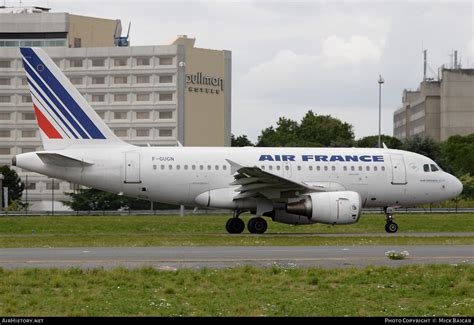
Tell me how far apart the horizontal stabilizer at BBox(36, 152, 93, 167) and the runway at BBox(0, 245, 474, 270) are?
8.80 metres

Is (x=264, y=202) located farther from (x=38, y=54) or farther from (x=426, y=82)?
(x=426, y=82)

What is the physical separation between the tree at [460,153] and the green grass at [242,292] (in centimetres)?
9153

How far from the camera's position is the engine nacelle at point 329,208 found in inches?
1372

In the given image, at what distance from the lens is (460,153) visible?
122750 millimetres

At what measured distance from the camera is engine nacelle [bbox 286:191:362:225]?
34.8 meters

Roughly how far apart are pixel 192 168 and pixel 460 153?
294ft

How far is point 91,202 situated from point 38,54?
4761 centimetres

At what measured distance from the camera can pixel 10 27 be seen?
123625mm

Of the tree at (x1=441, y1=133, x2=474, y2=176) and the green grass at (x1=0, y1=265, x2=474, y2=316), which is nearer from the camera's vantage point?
the green grass at (x1=0, y1=265, x2=474, y2=316)

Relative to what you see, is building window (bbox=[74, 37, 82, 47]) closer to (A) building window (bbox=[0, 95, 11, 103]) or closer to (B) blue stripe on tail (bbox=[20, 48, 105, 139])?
(A) building window (bbox=[0, 95, 11, 103])

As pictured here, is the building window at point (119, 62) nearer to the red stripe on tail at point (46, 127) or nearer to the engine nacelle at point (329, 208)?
the red stripe on tail at point (46, 127)

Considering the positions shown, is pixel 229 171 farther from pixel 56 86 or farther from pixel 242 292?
pixel 242 292

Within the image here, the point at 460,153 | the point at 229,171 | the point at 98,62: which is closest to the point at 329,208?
the point at 229,171

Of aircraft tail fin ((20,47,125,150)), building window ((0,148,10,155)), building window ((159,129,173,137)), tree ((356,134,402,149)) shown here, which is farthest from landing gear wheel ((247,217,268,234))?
building window ((0,148,10,155))
